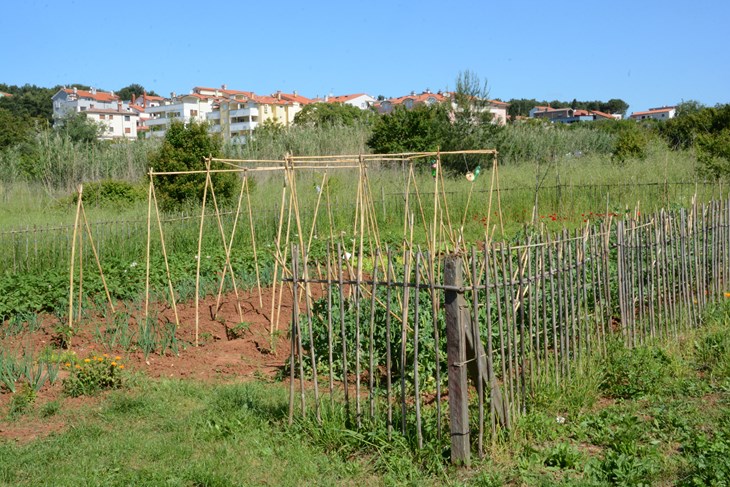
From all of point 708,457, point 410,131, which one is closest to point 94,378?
point 708,457

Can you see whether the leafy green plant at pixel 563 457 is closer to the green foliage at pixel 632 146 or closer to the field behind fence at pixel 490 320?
the field behind fence at pixel 490 320

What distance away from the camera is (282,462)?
14.8 ft

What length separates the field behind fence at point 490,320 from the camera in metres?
4.35

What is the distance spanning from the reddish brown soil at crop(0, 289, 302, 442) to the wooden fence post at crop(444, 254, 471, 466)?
8.39 feet

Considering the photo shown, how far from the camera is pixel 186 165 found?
52.7 feet

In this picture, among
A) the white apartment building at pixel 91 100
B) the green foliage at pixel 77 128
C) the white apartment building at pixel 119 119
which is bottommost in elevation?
the green foliage at pixel 77 128

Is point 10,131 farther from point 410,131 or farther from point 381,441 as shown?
point 381,441

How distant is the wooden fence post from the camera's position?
422cm

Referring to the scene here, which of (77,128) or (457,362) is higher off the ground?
(77,128)

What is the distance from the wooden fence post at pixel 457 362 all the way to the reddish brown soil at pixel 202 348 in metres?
2.56

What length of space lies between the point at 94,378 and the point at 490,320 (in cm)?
340

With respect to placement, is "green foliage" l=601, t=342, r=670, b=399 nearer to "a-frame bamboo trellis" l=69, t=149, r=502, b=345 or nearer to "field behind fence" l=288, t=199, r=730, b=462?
"field behind fence" l=288, t=199, r=730, b=462

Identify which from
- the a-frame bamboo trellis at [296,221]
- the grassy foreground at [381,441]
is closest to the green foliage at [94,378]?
the grassy foreground at [381,441]

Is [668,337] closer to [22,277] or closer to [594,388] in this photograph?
[594,388]
